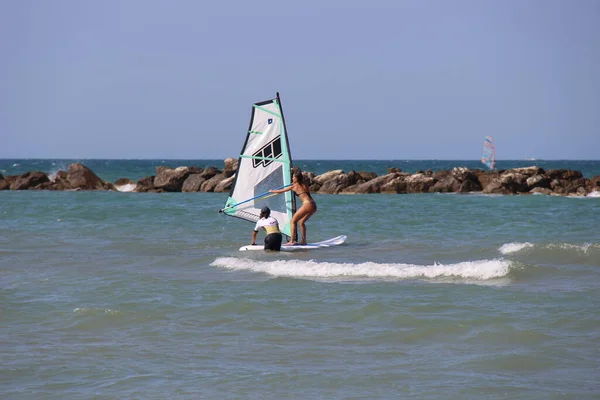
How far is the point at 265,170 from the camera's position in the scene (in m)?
17.2

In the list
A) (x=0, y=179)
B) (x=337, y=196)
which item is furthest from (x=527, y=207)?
(x=0, y=179)

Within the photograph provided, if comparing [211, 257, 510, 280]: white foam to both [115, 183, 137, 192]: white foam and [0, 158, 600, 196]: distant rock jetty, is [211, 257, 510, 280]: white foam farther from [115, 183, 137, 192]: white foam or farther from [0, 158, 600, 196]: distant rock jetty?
[115, 183, 137, 192]: white foam

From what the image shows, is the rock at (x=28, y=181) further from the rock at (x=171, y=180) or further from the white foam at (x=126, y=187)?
the rock at (x=171, y=180)

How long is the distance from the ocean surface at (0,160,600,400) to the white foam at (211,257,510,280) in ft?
0.16

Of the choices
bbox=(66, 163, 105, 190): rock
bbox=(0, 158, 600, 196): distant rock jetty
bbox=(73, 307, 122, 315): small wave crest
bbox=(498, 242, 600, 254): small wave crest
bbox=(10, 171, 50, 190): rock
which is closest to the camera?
bbox=(73, 307, 122, 315): small wave crest

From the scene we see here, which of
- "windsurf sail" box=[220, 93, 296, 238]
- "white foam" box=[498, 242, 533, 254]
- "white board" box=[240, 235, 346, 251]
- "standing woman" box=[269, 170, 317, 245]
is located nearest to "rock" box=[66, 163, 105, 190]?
"windsurf sail" box=[220, 93, 296, 238]

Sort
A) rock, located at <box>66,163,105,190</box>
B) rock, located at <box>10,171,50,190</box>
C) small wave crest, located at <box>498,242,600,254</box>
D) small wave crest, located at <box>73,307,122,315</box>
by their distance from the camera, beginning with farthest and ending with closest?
1. rock, located at <box>10,171,50,190</box>
2. rock, located at <box>66,163,105,190</box>
3. small wave crest, located at <box>498,242,600,254</box>
4. small wave crest, located at <box>73,307,122,315</box>

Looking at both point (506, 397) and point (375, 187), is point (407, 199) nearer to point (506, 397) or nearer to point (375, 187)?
point (375, 187)

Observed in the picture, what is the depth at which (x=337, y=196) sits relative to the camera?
117 ft

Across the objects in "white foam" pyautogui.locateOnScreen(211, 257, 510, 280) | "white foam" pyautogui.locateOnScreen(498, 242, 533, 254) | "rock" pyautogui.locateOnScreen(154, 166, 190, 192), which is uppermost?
"rock" pyautogui.locateOnScreen(154, 166, 190, 192)

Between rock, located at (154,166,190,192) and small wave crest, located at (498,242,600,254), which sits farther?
rock, located at (154,166,190,192)

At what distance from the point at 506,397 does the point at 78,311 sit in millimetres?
5435

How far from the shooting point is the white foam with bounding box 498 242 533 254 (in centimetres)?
1581

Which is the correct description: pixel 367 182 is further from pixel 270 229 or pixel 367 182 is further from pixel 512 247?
pixel 270 229
